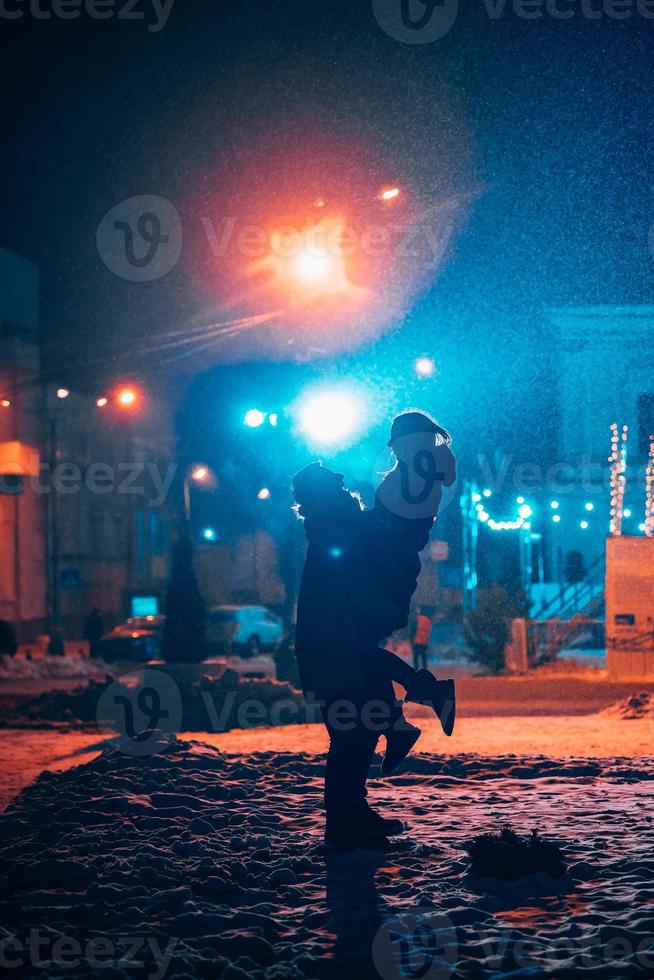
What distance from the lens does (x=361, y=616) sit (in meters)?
5.84

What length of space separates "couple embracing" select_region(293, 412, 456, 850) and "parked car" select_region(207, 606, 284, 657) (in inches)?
927

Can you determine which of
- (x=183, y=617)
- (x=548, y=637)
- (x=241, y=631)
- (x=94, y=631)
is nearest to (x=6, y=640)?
(x=94, y=631)

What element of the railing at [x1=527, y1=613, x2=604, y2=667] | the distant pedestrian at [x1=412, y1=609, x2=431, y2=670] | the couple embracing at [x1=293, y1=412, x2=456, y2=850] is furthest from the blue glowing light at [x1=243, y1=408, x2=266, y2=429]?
the couple embracing at [x1=293, y1=412, x2=456, y2=850]

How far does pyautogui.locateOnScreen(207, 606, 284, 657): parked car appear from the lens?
29875 mm

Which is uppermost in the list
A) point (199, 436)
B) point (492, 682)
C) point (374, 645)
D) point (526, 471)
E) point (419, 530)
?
point (199, 436)

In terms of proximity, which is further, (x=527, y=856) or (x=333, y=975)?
(x=527, y=856)

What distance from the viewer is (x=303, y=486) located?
235 inches

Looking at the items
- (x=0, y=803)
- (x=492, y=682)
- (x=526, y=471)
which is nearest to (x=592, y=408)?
(x=526, y=471)

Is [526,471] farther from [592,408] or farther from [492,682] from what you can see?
[492,682]

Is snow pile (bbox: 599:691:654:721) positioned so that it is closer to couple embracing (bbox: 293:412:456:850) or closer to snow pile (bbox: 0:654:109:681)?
couple embracing (bbox: 293:412:456:850)

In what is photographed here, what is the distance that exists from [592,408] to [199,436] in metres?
21.5

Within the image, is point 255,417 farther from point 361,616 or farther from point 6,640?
point 361,616

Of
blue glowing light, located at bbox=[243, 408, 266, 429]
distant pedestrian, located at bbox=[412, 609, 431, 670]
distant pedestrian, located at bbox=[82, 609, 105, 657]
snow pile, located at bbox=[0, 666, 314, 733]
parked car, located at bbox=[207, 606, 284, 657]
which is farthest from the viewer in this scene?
parked car, located at bbox=[207, 606, 284, 657]

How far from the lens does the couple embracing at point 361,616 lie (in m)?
5.78
